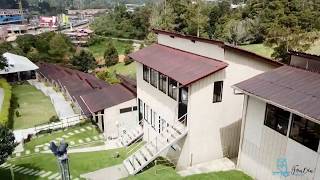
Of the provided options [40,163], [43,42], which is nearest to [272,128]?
[40,163]

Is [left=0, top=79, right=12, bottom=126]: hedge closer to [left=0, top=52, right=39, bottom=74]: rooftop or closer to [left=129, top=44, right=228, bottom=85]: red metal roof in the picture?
[left=0, top=52, right=39, bottom=74]: rooftop

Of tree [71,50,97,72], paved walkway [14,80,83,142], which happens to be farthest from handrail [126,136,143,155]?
tree [71,50,97,72]

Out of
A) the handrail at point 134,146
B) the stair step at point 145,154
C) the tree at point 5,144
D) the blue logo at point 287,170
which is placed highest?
the blue logo at point 287,170

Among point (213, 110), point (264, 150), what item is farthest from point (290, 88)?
point (213, 110)

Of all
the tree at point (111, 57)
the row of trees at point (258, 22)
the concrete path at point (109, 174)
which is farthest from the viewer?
the tree at point (111, 57)

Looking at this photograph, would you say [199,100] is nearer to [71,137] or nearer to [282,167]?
[282,167]

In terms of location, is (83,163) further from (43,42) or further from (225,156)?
(43,42)

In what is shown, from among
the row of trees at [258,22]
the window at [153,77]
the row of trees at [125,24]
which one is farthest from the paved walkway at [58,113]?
the row of trees at [125,24]

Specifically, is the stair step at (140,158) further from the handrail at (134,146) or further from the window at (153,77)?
the window at (153,77)
